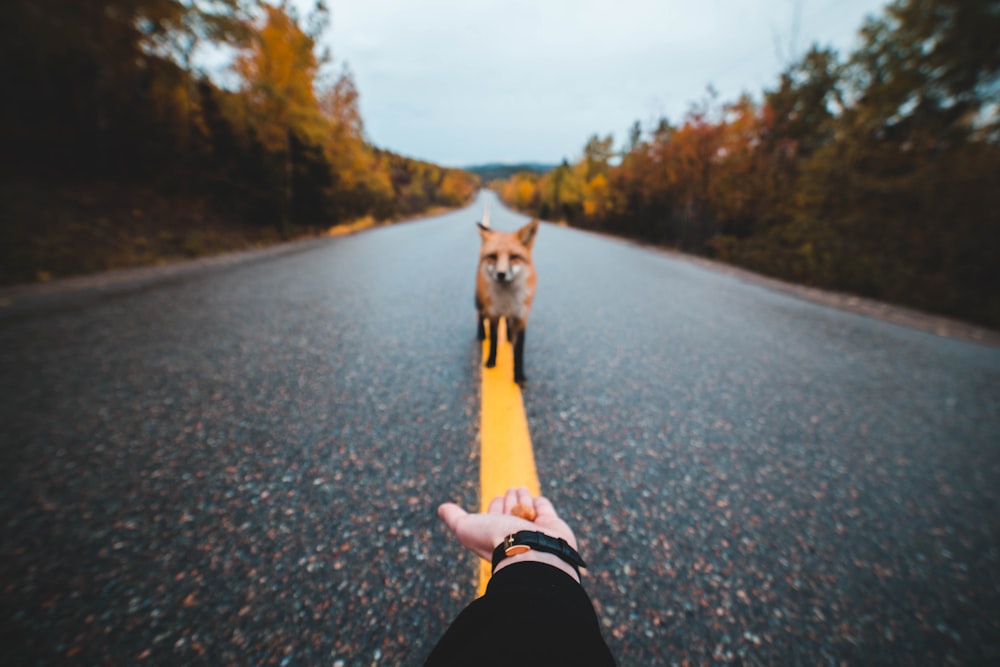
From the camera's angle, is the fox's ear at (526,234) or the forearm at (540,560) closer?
the forearm at (540,560)

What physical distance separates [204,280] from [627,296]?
6.85 metres

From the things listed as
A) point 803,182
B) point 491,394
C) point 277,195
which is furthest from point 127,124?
point 803,182

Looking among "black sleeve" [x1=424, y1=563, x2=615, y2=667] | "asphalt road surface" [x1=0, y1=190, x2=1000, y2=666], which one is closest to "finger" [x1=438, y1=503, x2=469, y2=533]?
"asphalt road surface" [x1=0, y1=190, x2=1000, y2=666]

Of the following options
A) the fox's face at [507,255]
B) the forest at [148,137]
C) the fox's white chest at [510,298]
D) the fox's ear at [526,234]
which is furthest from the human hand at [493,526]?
the forest at [148,137]

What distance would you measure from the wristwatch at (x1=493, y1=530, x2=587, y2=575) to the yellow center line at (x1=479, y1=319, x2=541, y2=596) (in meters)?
0.27

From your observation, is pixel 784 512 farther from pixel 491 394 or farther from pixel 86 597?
pixel 86 597

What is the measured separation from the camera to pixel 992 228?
582 centimetres

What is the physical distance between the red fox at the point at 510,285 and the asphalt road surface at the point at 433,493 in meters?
0.38

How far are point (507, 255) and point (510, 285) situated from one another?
0.73 feet

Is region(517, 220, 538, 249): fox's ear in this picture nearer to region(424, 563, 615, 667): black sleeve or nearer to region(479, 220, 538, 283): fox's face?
region(479, 220, 538, 283): fox's face

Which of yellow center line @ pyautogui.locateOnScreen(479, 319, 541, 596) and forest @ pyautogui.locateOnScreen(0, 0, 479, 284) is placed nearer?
yellow center line @ pyautogui.locateOnScreen(479, 319, 541, 596)

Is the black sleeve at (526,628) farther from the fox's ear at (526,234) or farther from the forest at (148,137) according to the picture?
the forest at (148,137)

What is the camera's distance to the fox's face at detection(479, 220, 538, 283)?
8.15ft

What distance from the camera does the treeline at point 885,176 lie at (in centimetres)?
614
